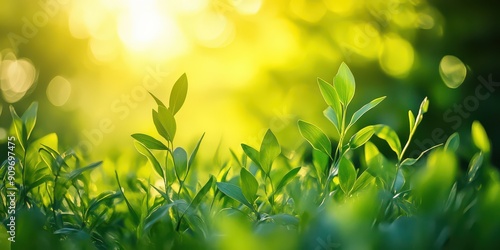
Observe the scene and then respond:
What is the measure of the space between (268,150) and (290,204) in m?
0.14

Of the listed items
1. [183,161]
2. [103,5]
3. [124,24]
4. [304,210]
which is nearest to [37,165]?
[183,161]

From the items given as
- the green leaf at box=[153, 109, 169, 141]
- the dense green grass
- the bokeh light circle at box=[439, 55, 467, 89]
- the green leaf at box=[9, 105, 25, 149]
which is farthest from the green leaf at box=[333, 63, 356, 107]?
the bokeh light circle at box=[439, 55, 467, 89]

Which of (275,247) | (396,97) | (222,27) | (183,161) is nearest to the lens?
(275,247)

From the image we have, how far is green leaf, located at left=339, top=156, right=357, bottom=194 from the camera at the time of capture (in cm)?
63

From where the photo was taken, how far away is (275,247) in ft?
1.44

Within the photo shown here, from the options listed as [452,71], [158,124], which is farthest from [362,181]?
[452,71]

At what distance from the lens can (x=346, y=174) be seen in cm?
64

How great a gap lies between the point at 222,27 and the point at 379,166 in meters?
3.35

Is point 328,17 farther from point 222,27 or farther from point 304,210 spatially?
point 304,210

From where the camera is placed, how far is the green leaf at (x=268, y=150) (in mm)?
652

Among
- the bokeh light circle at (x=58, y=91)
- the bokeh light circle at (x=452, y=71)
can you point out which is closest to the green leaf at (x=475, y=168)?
the bokeh light circle at (x=452, y=71)

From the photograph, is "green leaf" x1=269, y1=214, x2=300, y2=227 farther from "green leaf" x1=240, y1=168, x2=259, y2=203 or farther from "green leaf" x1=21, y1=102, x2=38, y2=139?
"green leaf" x1=21, y1=102, x2=38, y2=139

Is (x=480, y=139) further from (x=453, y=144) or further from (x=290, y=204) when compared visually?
(x=290, y=204)

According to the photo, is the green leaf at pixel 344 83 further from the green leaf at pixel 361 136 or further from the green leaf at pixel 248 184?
the green leaf at pixel 248 184
